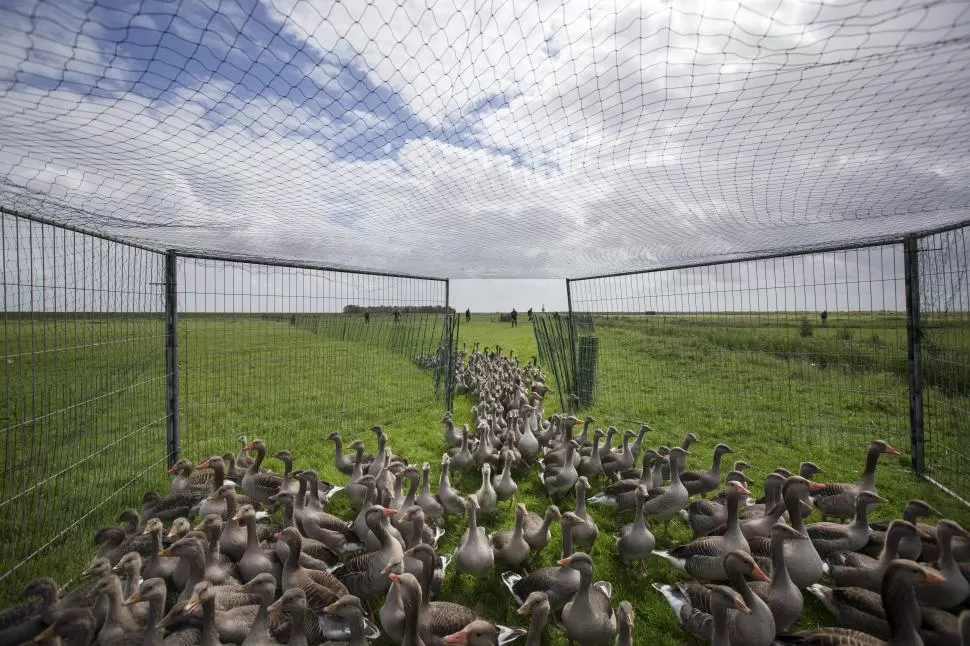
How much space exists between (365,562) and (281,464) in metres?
4.37

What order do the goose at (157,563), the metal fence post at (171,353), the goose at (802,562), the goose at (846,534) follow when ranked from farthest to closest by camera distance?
the metal fence post at (171,353) → the goose at (846,534) → the goose at (157,563) → the goose at (802,562)

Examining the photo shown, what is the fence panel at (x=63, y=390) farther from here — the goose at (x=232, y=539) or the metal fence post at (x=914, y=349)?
the metal fence post at (x=914, y=349)

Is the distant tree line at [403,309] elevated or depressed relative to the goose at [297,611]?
elevated

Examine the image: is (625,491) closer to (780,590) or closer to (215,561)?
(780,590)

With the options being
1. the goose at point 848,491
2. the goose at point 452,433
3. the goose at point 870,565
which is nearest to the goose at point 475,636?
the goose at point 870,565

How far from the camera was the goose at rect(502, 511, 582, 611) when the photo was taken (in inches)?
157

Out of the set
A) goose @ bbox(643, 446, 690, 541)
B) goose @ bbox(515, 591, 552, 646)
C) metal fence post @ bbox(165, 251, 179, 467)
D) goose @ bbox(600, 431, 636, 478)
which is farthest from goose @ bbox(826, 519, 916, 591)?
metal fence post @ bbox(165, 251, 179, 467)

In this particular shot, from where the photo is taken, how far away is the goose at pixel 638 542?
4629 millimetres

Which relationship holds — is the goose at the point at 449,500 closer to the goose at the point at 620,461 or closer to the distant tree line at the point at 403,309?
the goose at the point at 620,461

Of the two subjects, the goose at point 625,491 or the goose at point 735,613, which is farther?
the goose at point 625,491

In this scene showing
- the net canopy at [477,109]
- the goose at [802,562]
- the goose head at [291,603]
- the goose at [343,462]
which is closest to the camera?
the net canopy at [477,109]

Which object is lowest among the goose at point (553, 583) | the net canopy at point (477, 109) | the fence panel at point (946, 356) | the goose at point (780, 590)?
the goose at point (553, 583)

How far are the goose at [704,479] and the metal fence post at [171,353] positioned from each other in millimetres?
7518

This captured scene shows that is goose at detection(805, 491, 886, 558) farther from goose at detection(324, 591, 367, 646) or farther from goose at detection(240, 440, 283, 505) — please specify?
goose at detection(240, 440, 283, 505)
